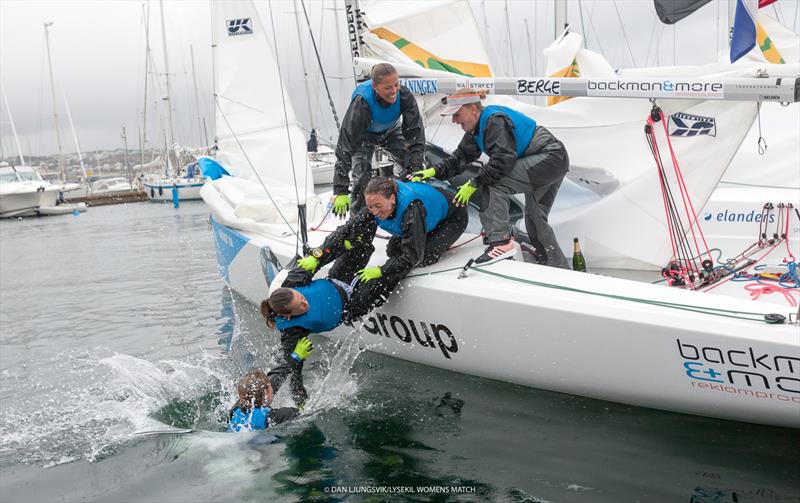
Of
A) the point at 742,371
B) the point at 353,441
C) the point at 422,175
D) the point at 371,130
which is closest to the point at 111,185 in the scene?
the point at 371,130

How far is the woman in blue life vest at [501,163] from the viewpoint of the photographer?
466 cm

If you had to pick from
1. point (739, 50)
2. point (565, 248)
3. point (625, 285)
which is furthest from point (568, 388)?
point (739, 50)

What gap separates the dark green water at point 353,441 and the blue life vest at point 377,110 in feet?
5.49

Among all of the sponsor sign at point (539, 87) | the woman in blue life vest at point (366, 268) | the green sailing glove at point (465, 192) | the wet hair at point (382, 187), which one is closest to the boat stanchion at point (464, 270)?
the woman in blue life vest at point (366, 268)

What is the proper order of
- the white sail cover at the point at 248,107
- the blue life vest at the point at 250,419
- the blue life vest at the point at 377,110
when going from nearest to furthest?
the blue life vest at the point at 250,419 < the blue life vest at the point at 377,110 < the white sail cover at the point at 248,107

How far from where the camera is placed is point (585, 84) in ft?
15.6

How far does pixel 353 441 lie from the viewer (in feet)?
13.2

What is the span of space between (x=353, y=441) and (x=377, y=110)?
8.10 feet

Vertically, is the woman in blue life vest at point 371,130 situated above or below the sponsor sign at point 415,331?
above

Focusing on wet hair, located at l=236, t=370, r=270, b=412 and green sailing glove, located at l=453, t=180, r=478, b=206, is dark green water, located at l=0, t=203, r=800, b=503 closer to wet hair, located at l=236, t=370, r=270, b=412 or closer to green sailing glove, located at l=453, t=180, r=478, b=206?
wet hair, located at l=236, t=370, r=270, b=412

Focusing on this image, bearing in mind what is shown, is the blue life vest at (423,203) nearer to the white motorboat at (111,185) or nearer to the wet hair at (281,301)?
the wet hair at (281,301)

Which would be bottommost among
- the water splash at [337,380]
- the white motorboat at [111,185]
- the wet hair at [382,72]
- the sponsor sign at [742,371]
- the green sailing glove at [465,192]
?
the white motorboat at [111,185]

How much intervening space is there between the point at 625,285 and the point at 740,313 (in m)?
0.70

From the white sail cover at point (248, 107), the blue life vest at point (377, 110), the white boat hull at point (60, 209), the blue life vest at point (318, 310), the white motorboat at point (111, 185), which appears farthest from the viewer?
the white motorboat at point (111, 185)
